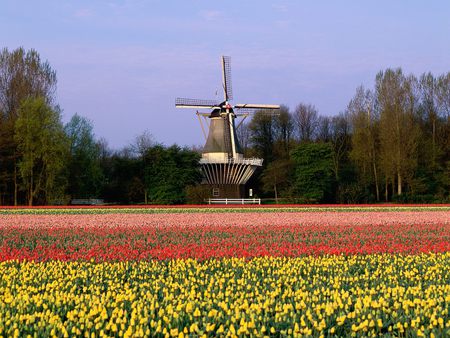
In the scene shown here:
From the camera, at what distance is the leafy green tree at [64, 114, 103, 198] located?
49438 mm

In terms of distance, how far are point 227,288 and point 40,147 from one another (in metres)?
39.2

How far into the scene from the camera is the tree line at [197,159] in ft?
147

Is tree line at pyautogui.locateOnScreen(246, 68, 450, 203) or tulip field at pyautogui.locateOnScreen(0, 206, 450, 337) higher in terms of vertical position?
tree line at pyautogui.locateOnScreen(246, 68, 450, 203)

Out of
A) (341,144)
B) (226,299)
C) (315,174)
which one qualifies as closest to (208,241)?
(226,299)

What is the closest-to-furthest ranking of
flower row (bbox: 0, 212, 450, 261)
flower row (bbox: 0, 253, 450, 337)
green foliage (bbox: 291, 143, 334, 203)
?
flower row (bbox: 0, 253, 450, 337) → flower row (bbox: 0, 212, 450, 261) → green foliage (bbox: 291, 143, 334, 203)

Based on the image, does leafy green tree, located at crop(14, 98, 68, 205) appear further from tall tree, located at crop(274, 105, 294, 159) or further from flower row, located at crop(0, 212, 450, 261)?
tall tree, located at crop(274, 105, 294, 159)

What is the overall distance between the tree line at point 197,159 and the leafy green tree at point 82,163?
0.30 feet

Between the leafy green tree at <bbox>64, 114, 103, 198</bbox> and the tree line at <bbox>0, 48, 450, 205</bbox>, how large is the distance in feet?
0.30

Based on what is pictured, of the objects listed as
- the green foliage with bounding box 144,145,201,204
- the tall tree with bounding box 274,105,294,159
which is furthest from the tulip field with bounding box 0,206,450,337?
the tall tree with bounding box 274,105,294,159

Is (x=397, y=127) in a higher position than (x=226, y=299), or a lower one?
higher

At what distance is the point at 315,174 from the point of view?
167ft

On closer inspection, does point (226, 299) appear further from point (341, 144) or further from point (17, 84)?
point (341, 144)

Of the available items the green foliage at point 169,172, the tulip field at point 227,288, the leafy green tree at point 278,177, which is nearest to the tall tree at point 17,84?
the green foliage at point 169,172

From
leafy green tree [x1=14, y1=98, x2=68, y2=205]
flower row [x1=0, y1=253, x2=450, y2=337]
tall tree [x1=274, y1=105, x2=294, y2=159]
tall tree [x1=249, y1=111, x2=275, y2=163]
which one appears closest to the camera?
flower row [x1=0, y1=253, x2=450, y2=337]
